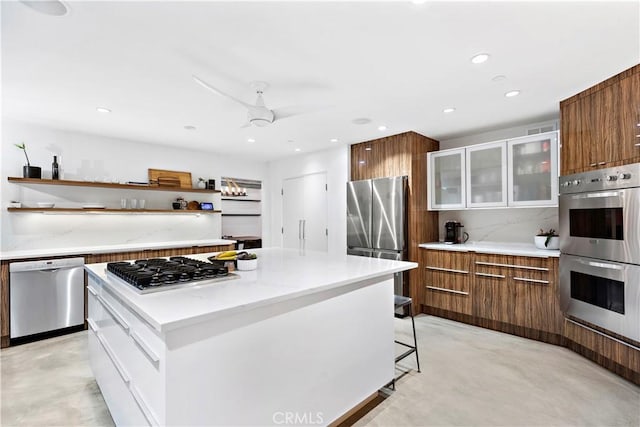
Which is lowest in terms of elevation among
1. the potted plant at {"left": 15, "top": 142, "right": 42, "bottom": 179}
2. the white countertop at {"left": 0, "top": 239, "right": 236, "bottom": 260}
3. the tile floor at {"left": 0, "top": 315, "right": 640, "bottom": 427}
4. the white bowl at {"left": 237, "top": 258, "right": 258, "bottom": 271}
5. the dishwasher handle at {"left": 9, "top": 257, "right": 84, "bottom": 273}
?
the tile floor at {"left": 0, "top": 315, "right": 640, "bottom": 427}

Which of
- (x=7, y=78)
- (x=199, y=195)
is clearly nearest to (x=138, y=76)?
(x=7, y=78)

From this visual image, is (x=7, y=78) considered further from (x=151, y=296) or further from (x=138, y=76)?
(x=151, y=296)

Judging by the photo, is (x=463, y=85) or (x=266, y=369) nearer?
(x=266, y=369)

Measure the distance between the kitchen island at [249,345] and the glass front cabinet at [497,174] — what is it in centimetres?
218

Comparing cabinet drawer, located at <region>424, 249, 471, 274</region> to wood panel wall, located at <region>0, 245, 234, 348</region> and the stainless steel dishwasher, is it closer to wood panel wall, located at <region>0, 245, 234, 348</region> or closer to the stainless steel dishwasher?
wood panel wall, located at <region>0, 245, 234, 348</region>

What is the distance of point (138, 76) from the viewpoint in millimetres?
2395

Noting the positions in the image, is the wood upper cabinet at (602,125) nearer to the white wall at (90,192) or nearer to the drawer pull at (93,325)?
the drawer pull at (93,325)

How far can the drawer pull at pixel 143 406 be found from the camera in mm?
1256

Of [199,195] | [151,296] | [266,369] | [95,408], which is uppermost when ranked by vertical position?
[199,195]

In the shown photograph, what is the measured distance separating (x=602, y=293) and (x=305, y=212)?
159 inches

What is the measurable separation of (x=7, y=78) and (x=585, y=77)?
183 inches

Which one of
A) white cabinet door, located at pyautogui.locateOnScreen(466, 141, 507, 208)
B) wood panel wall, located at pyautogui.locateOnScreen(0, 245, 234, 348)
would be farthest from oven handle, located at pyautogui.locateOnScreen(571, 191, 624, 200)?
wood panel wall, located at pyautogui.locateOnScreen(0, 245, 234, 348)

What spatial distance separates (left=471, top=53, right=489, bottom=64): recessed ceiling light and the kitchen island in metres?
1.56

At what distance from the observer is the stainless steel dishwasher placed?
10.3 ft
